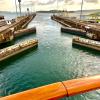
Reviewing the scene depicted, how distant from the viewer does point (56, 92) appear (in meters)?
2.08

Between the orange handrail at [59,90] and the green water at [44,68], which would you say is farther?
the green water at [44,68]

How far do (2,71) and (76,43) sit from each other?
22.1 m

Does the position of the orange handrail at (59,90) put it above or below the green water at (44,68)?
above

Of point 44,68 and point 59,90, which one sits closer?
point 59,90

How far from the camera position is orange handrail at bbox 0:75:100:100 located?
6.61 feet

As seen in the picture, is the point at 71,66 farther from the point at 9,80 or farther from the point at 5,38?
the point at 5,38

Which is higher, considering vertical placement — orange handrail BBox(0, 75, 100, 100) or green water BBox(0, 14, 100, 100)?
orange handrail BBox(0, 75, 100, 100)

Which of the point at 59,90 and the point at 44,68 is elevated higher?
the point at 59,90

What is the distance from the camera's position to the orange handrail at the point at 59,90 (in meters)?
2.02

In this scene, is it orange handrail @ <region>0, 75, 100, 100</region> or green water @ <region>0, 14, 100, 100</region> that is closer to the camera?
orange handrail @ <region>0, 75, 100, 100</region>

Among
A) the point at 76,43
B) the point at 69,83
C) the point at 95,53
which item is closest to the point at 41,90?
the point at 69,83

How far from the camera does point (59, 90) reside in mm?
2111

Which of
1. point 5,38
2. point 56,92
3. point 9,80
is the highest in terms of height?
point 56,92

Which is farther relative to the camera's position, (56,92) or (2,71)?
(2,71)
